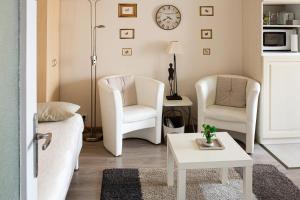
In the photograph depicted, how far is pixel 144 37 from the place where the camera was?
5.03m

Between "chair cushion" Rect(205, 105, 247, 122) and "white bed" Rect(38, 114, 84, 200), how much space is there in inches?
65.5

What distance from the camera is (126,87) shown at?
4.74 m

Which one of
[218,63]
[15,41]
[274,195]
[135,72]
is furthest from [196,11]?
[15,41]

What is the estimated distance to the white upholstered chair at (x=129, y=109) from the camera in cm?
402

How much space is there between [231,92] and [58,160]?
2802mm

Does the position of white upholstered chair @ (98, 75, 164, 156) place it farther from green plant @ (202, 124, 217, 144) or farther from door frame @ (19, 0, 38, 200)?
door frame @ (19, 0, 38, 200)

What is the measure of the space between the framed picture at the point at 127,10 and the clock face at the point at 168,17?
1.09 ft

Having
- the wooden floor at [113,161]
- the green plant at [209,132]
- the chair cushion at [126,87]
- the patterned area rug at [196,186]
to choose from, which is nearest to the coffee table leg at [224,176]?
the patterned area rug at [196,186]

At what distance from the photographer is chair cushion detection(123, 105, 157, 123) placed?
→ 419 centimetres

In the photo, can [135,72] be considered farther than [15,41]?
Yes

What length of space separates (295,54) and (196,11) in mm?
1463

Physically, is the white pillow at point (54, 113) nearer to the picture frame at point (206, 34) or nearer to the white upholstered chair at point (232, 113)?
the white upholstered chair at point (232, 113)

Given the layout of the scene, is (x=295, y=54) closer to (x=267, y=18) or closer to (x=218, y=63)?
(x=267, y=18)

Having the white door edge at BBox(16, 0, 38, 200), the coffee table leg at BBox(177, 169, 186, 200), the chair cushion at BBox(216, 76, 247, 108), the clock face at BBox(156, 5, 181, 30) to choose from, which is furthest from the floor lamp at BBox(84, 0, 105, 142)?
the white door edge at BBox(16, 0, 38, 200)
